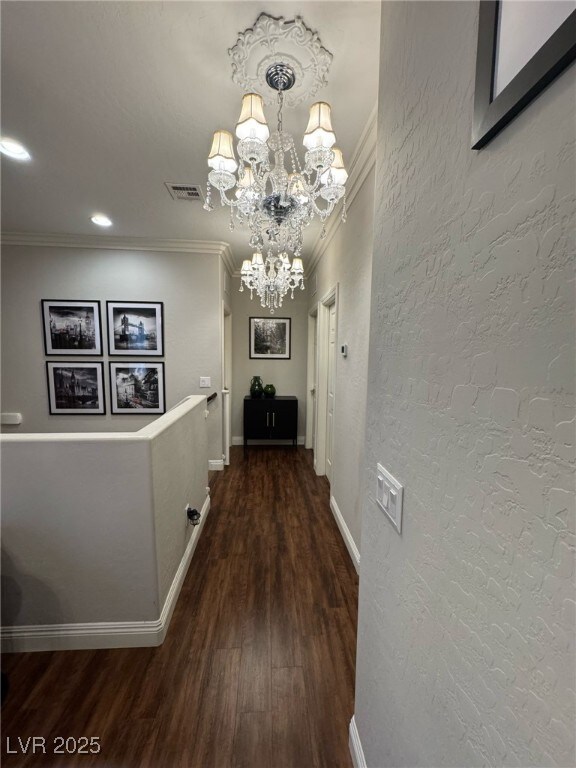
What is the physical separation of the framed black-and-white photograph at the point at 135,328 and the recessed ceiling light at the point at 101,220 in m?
0.80

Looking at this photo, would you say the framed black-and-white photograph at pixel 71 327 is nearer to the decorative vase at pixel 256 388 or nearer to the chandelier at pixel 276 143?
the decorative vase at pixel 256 388

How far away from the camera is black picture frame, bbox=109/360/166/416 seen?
3609mm

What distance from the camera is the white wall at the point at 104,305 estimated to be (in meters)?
3.42

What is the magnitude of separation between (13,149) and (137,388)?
229cm

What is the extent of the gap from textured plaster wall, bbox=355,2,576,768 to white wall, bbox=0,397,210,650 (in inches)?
45.4

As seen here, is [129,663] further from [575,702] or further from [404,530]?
[575,702]

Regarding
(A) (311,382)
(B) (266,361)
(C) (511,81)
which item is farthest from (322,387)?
(C) (511,81)

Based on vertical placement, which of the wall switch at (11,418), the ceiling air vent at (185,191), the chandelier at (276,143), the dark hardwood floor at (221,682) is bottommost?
the dark hardwood floor at (221,682)

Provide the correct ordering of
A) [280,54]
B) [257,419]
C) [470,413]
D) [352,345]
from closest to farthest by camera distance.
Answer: [470,413] < [280,54] < [352,345] < [257,419]

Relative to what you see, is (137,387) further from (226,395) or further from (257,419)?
(257,419)

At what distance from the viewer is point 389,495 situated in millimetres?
853

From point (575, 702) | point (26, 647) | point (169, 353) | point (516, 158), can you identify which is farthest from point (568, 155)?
point (169, 353)

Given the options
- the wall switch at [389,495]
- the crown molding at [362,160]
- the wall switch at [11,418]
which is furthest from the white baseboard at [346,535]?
the wall switch at [11,418]

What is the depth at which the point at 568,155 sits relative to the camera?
1.13ft
